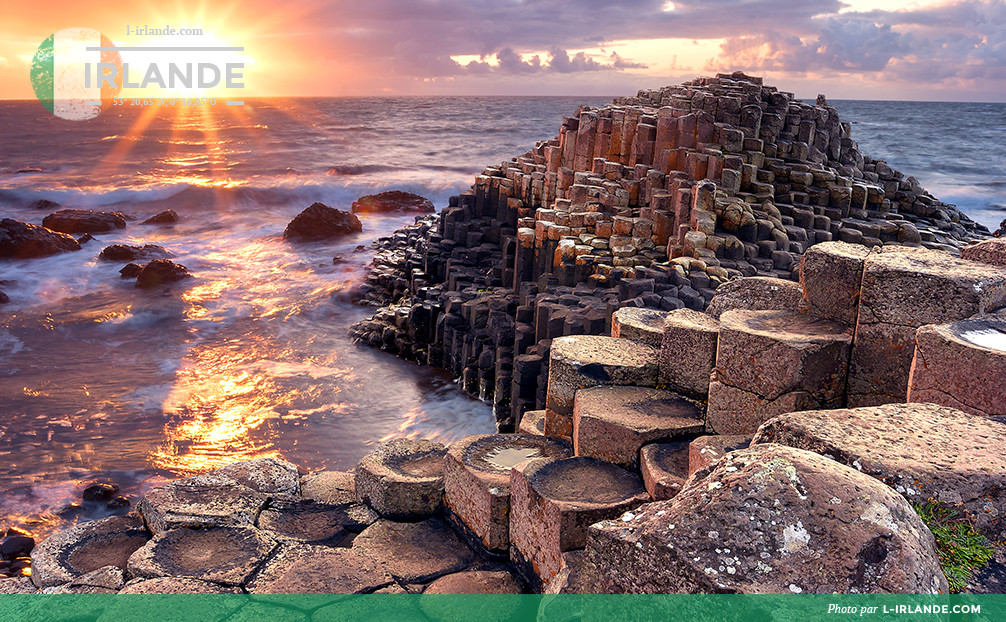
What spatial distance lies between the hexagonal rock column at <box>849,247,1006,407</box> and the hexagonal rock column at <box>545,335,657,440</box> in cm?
153

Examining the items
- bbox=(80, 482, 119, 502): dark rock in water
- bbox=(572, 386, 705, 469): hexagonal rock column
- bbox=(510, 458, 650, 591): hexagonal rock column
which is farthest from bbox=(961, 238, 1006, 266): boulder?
bbox=(80, 482, 119, 502): dark rock in water

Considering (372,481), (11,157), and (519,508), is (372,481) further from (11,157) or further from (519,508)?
(11,157)

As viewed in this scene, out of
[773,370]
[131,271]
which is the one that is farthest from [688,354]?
[131,271]

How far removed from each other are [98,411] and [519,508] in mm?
8945

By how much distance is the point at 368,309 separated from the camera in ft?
58.7

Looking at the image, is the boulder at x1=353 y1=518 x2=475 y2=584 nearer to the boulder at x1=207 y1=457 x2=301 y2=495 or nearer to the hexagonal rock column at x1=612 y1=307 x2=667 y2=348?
the boulder at x1=207 y1=457 x2=301 y2=495

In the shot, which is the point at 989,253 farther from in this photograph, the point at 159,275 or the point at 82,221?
the point at 82,221

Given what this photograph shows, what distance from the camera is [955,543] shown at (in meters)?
2.95

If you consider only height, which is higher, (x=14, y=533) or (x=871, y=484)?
(x=871, y=484)

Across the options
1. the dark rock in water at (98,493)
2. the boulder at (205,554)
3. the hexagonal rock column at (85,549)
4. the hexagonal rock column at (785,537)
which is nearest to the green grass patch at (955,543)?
the hexagonal rock column at (785,537)

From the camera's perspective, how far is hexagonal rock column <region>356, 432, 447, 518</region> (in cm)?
582

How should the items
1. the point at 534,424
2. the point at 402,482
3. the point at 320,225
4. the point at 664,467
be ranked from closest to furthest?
the point at 664,467 → the point at 402,482 → the point at 534,424 → the point at 320,225

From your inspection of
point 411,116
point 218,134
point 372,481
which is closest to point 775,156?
point 372,481

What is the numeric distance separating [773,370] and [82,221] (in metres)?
29.3
